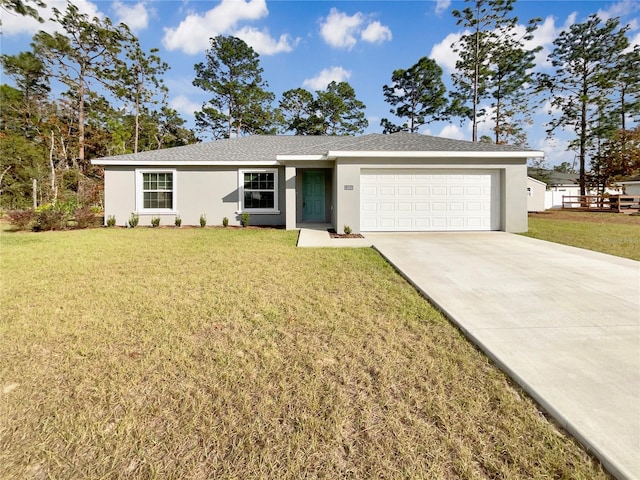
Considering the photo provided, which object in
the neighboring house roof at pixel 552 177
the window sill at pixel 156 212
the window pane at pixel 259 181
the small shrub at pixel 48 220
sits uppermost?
the neighboring house roof at pixel 552 177

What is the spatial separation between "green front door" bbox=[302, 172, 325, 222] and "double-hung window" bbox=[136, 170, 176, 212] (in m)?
5.64

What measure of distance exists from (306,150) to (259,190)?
2.72 m

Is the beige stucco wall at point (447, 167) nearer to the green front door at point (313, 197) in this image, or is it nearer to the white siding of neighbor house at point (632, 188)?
the green front door at point (313, 197)

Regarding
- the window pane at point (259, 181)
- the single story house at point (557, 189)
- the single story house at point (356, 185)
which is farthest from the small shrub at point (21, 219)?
the single story house at point (557, 189)

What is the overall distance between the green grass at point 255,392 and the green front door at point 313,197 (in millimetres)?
9875

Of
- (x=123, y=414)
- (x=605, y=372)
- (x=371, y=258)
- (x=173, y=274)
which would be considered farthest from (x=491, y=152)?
(x=123, y=414)

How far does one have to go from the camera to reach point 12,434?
76.0 inches

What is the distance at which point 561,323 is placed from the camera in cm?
345

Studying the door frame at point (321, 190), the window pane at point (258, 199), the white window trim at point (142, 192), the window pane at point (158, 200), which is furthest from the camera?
the door frame at point (321, 190)

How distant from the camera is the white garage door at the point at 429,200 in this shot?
11.2m

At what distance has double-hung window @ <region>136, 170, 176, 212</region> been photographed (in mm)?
13320

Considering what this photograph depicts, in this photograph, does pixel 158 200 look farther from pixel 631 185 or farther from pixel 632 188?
pixel 632 188

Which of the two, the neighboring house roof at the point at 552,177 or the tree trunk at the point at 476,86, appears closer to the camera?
the tree trunk at the point at 476,86

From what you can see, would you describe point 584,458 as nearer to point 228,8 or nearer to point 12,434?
point 12,434
